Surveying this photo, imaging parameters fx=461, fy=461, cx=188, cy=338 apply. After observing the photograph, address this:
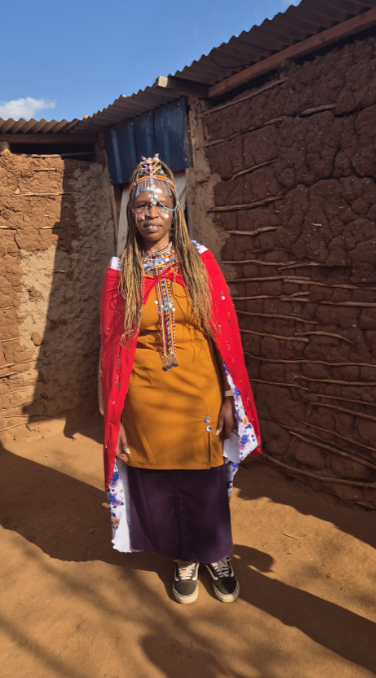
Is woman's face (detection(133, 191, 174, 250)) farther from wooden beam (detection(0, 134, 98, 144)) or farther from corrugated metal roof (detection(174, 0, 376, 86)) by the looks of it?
wooden beam (detection(0, 134, 98, 144))

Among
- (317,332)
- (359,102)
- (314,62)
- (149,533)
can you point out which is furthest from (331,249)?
(149,533)

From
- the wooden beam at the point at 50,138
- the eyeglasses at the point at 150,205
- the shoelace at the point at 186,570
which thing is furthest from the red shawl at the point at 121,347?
the wooden beam at the point at 50,138

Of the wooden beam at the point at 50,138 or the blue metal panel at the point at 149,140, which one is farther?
the wooden beam at the point at 50,138

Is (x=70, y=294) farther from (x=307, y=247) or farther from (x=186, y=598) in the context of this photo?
(x=186, y=598)

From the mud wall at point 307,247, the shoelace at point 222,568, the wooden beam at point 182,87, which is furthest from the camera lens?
the wooden beam at point 182,87

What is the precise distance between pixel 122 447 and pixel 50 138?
139 inches

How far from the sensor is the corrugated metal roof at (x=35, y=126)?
4.11 meters

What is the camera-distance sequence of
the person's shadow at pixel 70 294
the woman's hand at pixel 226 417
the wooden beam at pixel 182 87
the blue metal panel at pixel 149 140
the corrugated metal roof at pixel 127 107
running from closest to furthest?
the woman's hand at pixel 226 417
the wooden beam at pixel 182 87
the corrugated metal roof at pixel 127 107
the blue metal panel at pixel 149 140
the person's shadow at pixel 70 294

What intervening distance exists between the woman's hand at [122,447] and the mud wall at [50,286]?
2546 mm

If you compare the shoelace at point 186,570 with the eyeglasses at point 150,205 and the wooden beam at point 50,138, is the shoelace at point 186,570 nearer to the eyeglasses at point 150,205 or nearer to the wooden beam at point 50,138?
the eyeglasses at point 150,205

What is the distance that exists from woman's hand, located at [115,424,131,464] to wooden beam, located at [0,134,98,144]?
336 centimetres

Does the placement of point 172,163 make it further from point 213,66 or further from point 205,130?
point 213,66

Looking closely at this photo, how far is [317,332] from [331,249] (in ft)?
1.85

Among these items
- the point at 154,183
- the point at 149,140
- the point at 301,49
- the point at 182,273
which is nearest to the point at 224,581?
the point at 182,273
